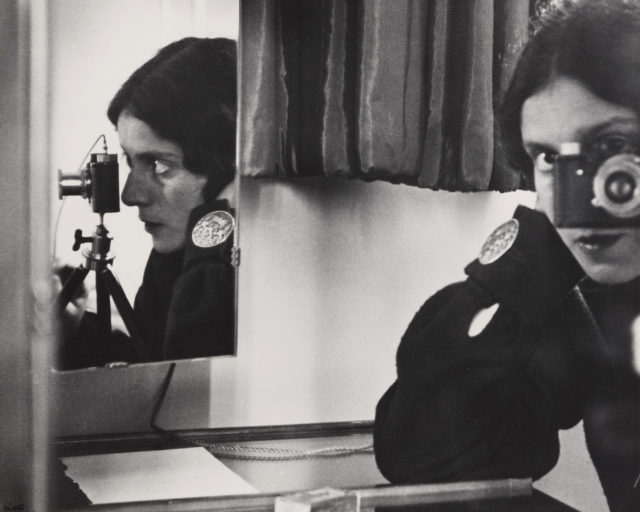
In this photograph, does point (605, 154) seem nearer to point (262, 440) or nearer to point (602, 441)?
point (602, 441)

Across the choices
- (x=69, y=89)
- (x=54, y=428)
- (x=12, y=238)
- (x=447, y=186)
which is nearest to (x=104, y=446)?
(x=54, y=428)

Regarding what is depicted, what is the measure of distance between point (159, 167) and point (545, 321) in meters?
0.70

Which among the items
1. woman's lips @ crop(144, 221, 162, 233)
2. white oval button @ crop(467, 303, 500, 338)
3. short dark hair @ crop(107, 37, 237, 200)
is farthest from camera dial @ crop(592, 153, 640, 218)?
woman's lips @ crop(144, 221, 162, 233)

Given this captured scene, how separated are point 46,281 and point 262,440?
551mm

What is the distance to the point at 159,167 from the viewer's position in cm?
140

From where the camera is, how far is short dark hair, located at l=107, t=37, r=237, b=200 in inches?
53.9

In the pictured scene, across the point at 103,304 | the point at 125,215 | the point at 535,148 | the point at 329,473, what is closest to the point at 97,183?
the point at 125,215

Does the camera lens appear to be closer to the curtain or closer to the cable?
the curtain

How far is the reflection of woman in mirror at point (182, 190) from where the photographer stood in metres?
1.36

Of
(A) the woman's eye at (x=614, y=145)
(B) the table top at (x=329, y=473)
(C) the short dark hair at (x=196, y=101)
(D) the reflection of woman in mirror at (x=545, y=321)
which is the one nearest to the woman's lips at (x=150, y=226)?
(C) the short dark hair at (x=196, y=101)

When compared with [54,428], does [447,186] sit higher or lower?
higher

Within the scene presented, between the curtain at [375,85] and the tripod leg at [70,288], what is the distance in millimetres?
327

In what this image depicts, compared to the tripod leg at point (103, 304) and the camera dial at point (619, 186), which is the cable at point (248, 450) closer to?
the tripod leg at point (103, 304)

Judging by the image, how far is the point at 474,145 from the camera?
1.48m
